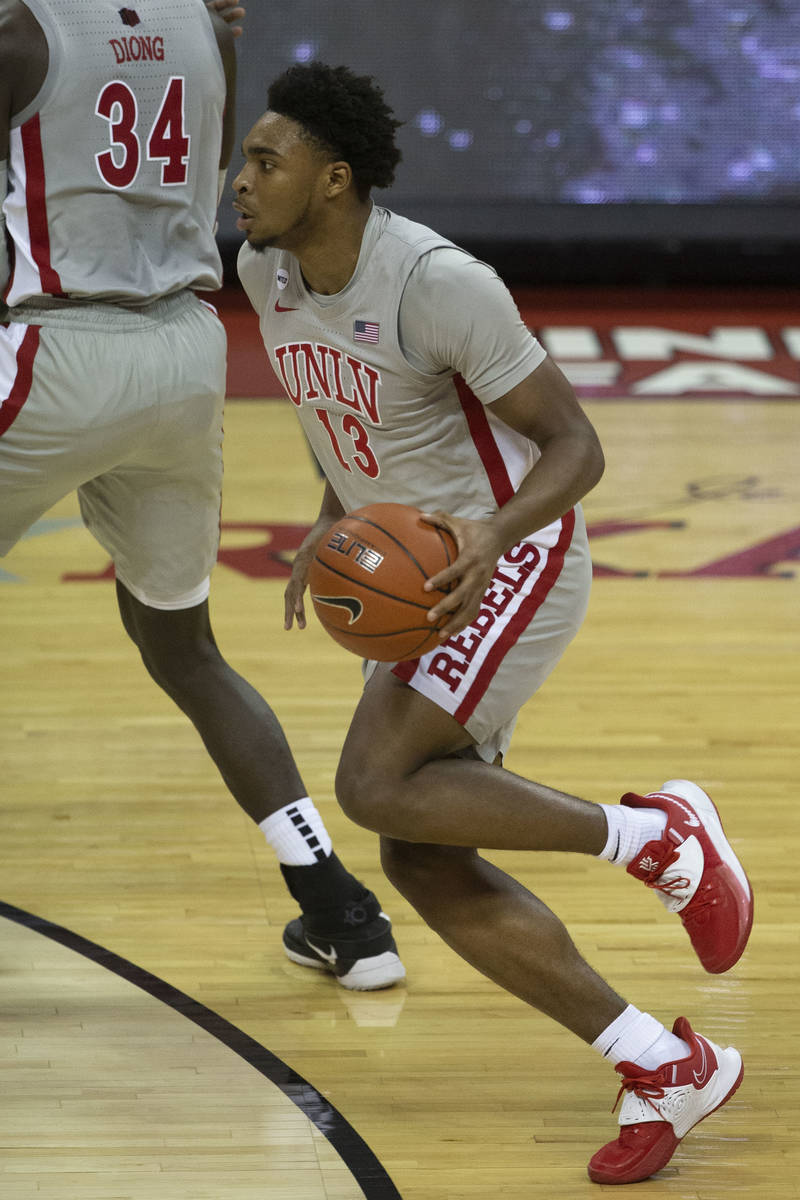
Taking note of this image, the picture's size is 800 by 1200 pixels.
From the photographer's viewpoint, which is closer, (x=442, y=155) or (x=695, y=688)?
(x=695, y=688)

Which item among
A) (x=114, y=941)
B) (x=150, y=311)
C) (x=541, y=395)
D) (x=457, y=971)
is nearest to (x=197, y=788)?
(x=114, y=941)

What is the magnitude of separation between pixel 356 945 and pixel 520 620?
829 millimetres

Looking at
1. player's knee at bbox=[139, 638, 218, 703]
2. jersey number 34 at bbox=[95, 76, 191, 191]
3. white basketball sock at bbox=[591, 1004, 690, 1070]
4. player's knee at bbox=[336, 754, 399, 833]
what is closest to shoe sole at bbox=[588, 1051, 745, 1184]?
white basketball sock at bbox=[591, 1004, 690, 1070]

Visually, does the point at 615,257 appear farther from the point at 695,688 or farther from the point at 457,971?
the point at 457,971

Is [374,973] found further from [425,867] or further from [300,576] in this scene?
[300,576]

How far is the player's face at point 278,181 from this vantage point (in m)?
2.59

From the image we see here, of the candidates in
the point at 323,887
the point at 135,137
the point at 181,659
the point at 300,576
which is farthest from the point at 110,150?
the point at 323,887

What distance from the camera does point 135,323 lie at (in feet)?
9.71

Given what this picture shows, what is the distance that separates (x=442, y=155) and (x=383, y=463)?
24.7ft

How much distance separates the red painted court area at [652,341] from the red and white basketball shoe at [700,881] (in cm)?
553

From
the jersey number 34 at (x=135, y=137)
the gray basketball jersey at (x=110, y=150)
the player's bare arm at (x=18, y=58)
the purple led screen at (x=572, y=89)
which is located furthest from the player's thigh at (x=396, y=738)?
the purple led screen at (x=572, y=89)

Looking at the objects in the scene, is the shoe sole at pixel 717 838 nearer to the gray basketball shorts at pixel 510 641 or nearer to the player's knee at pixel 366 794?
the gray basketball shorts at pixel 510 641

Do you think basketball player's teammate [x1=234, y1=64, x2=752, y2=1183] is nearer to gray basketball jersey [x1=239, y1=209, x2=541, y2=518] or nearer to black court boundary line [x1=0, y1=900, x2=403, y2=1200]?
gray basketball jersey [x1=239, y1=209, x2=541, y2=518]

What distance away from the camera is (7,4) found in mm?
2758
